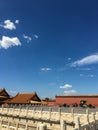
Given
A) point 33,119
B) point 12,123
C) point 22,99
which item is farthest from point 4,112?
point 22,99

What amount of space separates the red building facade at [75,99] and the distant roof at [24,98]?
18.0ft

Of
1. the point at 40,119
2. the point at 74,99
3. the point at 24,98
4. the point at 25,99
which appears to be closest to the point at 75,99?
the point at 74,99

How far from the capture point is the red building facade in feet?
119

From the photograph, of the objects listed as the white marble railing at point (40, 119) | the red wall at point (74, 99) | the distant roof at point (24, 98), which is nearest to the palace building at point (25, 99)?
the distant roof at point (24, 98)

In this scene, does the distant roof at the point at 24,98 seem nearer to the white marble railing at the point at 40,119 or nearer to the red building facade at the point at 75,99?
the red building facade at the point at 75,99

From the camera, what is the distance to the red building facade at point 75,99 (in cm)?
3631

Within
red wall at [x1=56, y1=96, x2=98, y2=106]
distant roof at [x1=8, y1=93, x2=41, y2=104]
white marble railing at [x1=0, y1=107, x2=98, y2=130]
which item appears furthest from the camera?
distant roof at [x1=8, y1=93, x2=41, y2=104]

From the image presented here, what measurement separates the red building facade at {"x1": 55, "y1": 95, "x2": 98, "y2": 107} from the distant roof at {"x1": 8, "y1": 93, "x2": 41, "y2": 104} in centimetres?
549

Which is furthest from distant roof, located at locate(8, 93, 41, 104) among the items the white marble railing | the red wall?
the white marble railing

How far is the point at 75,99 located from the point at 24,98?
456 inches

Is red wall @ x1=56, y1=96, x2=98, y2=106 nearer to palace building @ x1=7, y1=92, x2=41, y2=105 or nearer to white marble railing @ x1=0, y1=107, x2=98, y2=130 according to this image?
palace building @ x1=7, y1=92, x2=41, y2=105

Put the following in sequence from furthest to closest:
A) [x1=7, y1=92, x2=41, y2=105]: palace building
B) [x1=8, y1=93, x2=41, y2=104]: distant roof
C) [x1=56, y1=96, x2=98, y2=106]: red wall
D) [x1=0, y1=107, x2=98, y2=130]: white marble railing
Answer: [x1=8, y1=93, x2=41, y2=104]: distant roof → [x1=7, y1=92, x2=41, y2=105]: palace building → [x1=56, y1=96, x2=98, y2=106]: red wall → [x1=0, y1=107, x2=98, y2=130]: white marble railing

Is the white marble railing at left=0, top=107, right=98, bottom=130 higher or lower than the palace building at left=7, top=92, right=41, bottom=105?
lower

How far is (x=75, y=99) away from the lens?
38.9 metres
